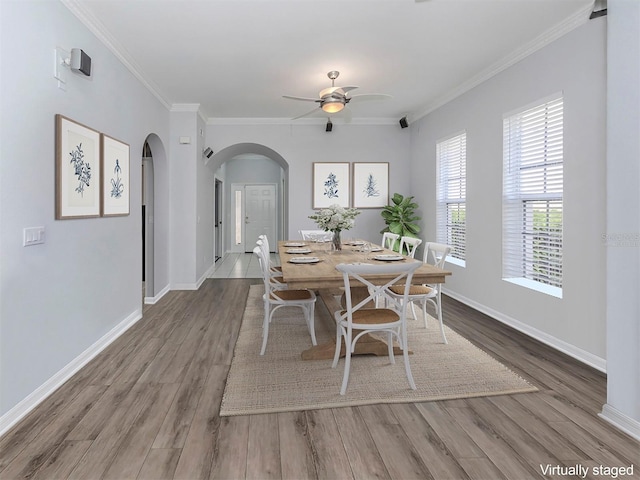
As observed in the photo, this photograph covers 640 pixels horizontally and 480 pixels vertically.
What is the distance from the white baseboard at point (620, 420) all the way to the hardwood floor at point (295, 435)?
4 cm

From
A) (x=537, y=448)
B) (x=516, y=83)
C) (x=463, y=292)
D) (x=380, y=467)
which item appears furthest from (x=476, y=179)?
Answer: (x=380, y=467)

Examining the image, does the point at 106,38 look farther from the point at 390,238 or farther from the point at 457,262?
the point at 457,262

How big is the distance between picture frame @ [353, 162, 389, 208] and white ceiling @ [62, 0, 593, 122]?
165cm

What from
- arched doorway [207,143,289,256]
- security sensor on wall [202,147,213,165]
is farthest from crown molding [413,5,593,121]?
arched doorway [207,143,289,256]

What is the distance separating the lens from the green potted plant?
5.84 metres

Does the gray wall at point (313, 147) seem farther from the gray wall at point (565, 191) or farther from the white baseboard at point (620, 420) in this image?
the white baseboard at point (620, 420)

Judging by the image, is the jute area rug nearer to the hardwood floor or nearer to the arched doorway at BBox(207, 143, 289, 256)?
the hardwood floor

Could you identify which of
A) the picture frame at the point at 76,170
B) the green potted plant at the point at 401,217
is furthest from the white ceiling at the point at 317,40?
the green potted plant at the point at 401,217

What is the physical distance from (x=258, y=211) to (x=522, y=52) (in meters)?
7.81

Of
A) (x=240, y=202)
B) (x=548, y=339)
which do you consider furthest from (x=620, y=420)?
(x=240, y=202)

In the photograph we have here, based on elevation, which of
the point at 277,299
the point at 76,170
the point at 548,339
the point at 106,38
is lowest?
the point at 548,339

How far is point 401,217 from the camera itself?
5.94 meters

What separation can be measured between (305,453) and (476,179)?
361cm

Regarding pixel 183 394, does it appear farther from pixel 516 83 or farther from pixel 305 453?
pixel 516 83
